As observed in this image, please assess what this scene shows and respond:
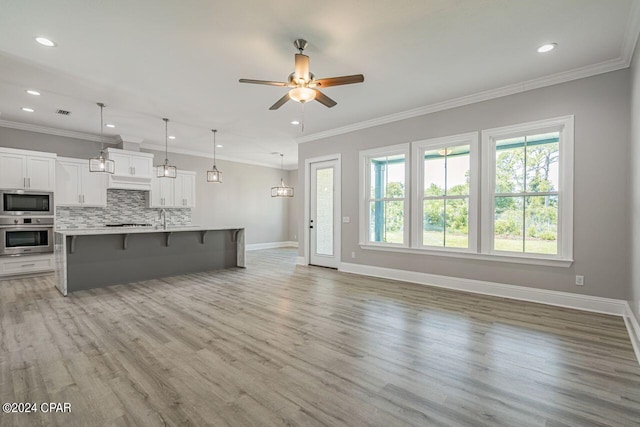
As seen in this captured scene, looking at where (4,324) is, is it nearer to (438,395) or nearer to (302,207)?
(438,395)

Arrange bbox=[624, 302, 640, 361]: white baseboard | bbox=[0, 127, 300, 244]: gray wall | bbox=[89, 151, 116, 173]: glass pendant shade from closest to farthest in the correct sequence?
bbox=[624, 302, 640, 361]: white baseboard
bbox=[89, 151, 116, 173]: glass pendant shade
bbox=[0, 127, 300, 244]: gray wall

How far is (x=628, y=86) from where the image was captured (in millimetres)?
3441

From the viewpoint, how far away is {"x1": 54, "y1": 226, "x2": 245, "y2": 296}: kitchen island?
4621 mm

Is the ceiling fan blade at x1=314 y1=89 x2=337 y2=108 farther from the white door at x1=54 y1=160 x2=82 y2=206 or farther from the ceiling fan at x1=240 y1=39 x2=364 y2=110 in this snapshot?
the white door at x1=54 y1=160 x2=82 y2=206

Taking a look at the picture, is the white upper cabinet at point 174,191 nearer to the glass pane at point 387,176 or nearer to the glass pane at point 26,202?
the glass pane at point 26,202

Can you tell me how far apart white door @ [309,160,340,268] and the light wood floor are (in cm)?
245

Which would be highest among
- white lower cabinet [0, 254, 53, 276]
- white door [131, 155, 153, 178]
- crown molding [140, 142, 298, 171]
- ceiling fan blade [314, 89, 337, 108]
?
crown molding [140, 142, 298, 171]

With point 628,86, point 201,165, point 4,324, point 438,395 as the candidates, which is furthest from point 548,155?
point 201,165

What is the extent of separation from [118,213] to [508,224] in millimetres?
8064

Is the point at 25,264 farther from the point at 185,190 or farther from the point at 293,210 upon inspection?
the point at 293,210

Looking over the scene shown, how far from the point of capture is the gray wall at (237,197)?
8266mm

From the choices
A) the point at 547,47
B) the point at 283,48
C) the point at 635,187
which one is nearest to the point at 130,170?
the point at 283,48

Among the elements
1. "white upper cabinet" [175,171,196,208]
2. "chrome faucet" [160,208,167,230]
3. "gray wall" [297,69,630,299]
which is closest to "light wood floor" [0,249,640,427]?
"gray wall" [297,69,630,299]

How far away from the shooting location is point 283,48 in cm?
325
